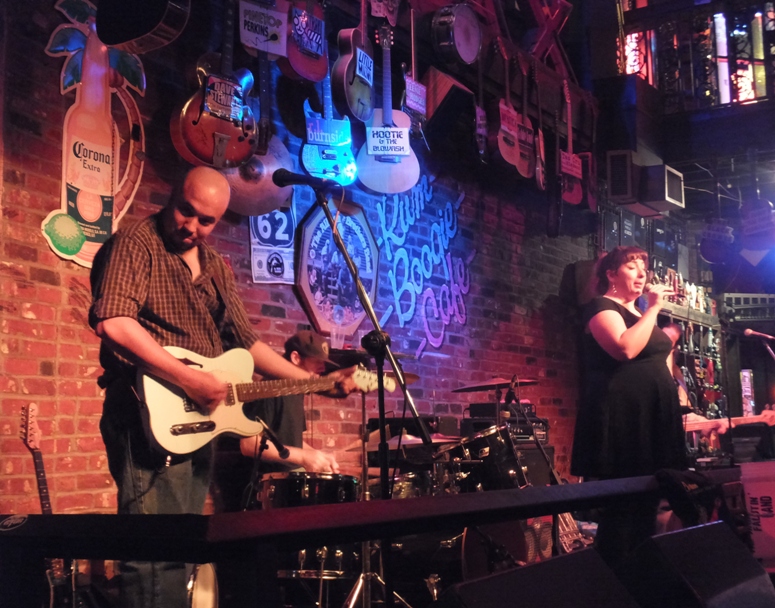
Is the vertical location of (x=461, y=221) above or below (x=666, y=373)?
above

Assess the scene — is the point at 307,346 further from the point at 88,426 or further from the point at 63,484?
the point at 63,484

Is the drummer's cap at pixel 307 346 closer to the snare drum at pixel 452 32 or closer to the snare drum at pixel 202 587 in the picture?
the snare drum at pixel 202 587

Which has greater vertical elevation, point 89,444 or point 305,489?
point 89,444

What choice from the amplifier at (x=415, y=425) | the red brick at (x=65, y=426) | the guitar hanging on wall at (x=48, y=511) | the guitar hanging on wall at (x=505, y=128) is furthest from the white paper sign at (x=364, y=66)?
the guitar hanging on wall at (x=48, y=511)

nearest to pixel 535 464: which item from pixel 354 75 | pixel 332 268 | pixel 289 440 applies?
pixel 332 268

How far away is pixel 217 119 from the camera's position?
11.8 ft

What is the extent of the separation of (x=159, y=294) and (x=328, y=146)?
2126 mm

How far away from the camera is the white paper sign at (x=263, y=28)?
381 cm

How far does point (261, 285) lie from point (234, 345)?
51.8 inches

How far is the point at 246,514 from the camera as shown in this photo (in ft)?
3.78

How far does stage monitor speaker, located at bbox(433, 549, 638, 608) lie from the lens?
1419mm

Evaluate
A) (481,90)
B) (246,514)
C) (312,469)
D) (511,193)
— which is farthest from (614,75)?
(246,514)

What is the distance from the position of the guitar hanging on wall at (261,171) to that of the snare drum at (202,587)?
5.29 feet

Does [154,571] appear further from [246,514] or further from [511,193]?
[511,193]
